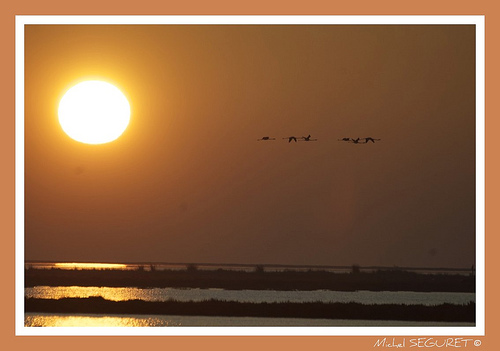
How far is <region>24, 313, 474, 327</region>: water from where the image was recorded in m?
32.1

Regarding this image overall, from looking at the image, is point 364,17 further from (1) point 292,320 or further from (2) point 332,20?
(1) point 292,320

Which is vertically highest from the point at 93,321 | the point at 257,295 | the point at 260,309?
the point at 93,321

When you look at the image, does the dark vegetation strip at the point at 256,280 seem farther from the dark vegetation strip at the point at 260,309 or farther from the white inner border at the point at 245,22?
the white inner border at the point at 245,22

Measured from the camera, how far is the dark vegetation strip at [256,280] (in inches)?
2240

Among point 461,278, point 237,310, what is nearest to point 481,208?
A: point 237,310

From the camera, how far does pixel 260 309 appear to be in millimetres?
37031

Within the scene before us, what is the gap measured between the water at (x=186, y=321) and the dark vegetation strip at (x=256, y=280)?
18.9m

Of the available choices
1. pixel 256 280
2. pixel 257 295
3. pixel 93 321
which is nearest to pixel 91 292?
pixel 257 295

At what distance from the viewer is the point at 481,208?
20359mm

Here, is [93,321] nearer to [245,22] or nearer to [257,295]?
[245,22]

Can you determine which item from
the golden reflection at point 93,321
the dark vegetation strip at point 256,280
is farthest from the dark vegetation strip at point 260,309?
the dark vegetation strip at point 256,280

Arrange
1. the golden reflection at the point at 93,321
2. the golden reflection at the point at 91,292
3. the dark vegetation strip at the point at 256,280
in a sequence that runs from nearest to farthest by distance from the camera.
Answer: the golden reflection at the point at 93,321 → the golden reflection at the point at 91,292 → the dark vegetation strip at the point at 256,280

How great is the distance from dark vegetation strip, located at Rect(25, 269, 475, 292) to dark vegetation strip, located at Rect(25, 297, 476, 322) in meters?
15.3

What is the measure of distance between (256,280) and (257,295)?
1433cm
